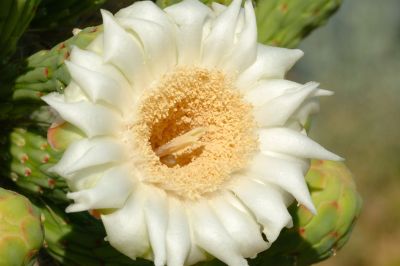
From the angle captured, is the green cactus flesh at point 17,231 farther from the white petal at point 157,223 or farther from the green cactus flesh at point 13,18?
the green cactus flesh at point 13,18

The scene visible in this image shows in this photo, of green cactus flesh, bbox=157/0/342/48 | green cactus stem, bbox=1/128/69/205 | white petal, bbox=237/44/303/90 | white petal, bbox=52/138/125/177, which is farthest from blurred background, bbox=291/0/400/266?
white petal, bbox=52/138/125/177

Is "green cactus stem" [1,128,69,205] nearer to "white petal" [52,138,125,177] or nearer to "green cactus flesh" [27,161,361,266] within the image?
"green cactus flesh" [27,161,361,266]

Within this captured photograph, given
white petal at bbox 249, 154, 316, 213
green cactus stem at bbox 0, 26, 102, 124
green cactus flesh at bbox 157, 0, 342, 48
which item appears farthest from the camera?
green cactus flesh at bbox 157, 0, 342, 48

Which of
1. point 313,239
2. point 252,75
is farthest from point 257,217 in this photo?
point 313,239

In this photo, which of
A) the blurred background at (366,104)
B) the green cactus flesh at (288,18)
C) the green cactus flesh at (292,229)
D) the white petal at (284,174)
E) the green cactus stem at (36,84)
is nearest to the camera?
the white petal at (284,174)

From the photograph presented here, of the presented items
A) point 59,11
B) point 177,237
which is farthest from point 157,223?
point 59,11

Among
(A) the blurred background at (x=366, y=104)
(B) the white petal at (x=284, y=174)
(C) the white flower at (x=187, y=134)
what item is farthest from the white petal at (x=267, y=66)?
(A) the blurred background at (x=366, y=104)

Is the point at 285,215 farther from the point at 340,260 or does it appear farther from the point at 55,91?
the point at 340,260
